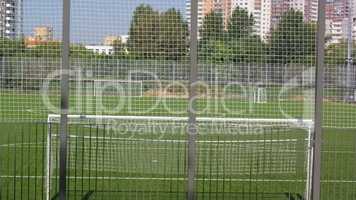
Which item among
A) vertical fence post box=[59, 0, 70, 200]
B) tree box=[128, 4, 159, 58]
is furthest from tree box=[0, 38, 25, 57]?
vertical fence post box=[59, 0, 70, 200]

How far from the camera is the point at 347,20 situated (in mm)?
8758

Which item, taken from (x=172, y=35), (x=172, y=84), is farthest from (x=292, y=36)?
(x=172, y=84)

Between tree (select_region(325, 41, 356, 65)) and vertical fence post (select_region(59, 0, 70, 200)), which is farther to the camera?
tree (select_region(325, 41, 356, 65))

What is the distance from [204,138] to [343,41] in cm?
439

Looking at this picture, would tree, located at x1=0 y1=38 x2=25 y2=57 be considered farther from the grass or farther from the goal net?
the goal net

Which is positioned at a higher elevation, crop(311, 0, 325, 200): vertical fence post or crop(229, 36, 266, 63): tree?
crop(229, 36, 266, 63): tree

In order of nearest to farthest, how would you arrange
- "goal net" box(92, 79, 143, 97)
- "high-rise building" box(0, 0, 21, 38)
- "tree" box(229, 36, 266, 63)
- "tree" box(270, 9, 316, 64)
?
"high-rise building" box(0, 0, 21, 38)
"tree" box(270, 9, 316, 64)
"tree" box(229, 36, 266, 63)
"goal net" box(92, 79, 143, 97)

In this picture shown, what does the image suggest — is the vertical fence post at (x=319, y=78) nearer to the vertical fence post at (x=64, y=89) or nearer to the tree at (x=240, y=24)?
the vertical fence post at (x=64, y=89)

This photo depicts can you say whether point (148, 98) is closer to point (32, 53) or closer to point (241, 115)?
Result: point (241, 115)

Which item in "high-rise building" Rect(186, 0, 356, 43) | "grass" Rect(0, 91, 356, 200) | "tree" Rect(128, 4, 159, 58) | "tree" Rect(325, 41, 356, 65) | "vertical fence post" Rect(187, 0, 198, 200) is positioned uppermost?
"high-rise building" Rect(186, 0, 356, 43)

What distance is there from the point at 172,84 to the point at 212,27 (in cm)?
168

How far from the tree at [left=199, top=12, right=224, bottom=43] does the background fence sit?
2 centimetres

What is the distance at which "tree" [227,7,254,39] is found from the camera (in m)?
8.66

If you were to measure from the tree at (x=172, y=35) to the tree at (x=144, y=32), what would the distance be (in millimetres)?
94
